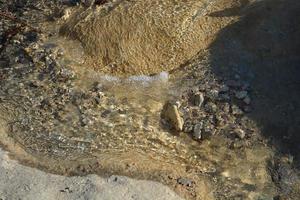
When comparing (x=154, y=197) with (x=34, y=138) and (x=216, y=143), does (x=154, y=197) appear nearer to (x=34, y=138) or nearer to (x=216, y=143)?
(x=216, y=143)

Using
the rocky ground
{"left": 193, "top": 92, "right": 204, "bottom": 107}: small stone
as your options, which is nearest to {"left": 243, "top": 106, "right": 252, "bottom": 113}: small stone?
the rocky ground

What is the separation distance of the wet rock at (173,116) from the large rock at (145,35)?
0.64 metres

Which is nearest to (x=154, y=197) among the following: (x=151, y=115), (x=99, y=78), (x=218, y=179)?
(x=218, y=179)

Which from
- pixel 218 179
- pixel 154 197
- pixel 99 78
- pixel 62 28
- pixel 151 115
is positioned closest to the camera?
pixel 154 197

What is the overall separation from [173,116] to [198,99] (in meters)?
0.44

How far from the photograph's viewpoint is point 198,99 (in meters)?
6.73

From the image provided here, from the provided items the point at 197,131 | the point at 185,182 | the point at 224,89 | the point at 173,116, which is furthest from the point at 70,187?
the point at 224,89

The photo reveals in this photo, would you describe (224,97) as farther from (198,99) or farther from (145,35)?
(145,35)

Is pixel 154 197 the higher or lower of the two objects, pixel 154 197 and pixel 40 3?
the lower

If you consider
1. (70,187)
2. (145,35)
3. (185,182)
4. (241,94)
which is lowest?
(185,182)

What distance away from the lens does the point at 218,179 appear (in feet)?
19.8

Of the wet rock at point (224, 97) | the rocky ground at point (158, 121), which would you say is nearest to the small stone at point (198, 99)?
the rocky ground at point (158, 121)

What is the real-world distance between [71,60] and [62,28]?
62 centimetres

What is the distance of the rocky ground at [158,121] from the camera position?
19.5 ft
